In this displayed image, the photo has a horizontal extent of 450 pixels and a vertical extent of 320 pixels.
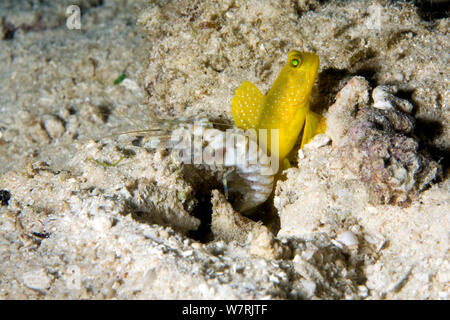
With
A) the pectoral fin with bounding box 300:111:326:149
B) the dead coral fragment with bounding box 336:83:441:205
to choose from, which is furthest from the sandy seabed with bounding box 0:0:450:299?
the pectoral fin with bounding box 300:111:326:149

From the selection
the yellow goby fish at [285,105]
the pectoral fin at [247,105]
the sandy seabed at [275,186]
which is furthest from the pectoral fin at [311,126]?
the pectoral fin at [247,105]

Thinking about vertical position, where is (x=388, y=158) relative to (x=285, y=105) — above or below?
below

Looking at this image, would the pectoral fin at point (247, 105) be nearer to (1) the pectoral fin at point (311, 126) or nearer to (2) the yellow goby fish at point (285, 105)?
(2) the yellow goby fish at point (285, 105)

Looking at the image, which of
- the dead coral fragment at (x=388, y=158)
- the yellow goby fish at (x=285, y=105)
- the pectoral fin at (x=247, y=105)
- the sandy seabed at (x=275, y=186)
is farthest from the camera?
the pectoral fin at (x=247, y=105)

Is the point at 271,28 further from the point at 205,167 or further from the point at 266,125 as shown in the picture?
the point at 205,167

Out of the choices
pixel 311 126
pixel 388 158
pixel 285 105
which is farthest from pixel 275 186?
pixel 388 158

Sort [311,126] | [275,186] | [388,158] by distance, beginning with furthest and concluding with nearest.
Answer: [275,186] < [311,126] < [388,158]

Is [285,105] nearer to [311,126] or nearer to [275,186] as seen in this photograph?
[311,126]
